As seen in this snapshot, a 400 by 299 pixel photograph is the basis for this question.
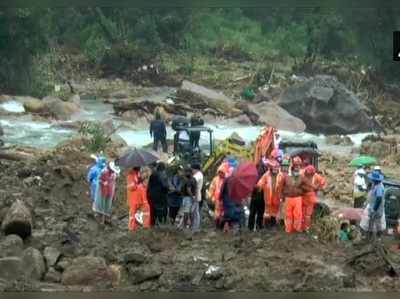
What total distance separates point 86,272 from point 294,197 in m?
2.01

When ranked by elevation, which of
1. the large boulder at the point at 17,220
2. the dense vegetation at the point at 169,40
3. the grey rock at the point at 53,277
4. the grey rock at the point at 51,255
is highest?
the dense vegetation at the point at 169,40

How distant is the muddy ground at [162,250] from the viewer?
1238 centimetres

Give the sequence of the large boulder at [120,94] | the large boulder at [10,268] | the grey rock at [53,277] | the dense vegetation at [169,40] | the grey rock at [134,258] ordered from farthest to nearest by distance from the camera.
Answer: the large boulder at [120,94], the grey rock at [134,258], the dense vegetation at [169,40], the grey rock at [53,277], the large boulder at [10,268]

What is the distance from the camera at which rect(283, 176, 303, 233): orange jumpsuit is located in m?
Answer: 12.7

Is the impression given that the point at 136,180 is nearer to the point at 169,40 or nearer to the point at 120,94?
the point at 120,94

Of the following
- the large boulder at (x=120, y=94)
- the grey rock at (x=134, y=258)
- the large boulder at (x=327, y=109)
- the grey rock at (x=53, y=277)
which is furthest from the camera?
the large boulder at (x=120, y=94)

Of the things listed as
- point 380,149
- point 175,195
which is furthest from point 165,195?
point 380,149

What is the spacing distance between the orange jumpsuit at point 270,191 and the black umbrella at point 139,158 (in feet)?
3.24

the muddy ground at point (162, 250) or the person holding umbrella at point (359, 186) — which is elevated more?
the person holding umbrella at point (359, 186)

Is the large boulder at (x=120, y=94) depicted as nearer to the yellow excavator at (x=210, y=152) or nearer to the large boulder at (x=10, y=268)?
the yellow excavator at (x=210, y=152)

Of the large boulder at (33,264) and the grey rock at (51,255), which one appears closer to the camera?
the large boulder at (33,264)

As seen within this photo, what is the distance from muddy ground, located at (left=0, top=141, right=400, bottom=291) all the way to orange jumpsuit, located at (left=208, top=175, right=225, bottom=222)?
13cm

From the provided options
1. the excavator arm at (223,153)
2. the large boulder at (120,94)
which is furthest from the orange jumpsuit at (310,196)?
the large boulder at (120,94)

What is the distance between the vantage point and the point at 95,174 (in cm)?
1291
